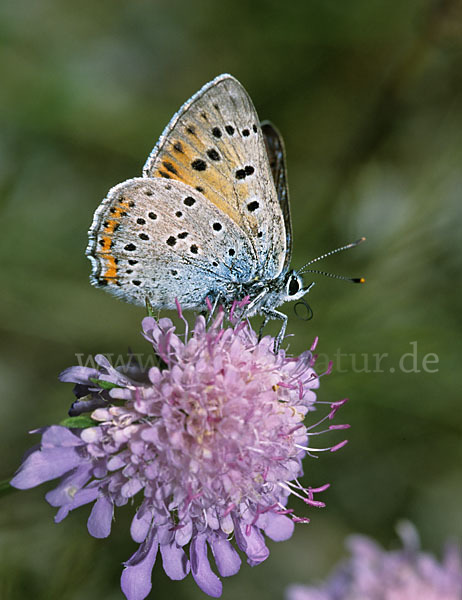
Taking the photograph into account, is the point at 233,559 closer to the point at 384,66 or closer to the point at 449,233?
the point at 449,233

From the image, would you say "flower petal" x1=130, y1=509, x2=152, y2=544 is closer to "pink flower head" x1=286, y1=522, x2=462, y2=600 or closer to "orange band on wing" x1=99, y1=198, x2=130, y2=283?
"orange band on wing" x1=99, y1=198, x2=130, y2=283

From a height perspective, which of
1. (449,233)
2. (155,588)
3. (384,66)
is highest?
(384,66)

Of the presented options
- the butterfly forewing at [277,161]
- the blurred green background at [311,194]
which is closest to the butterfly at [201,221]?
the butterfly forewing at [277,161]

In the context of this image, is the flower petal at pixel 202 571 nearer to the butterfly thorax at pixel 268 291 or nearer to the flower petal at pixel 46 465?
the flower petal at pixel 46 465

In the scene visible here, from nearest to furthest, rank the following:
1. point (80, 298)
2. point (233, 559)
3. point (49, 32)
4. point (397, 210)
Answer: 1. point (233, 559)
2. point (80, 298)
3. point (49, 32)
4. point (397, 210)

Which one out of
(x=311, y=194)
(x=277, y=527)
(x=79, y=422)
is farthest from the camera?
(x=311, y=194)

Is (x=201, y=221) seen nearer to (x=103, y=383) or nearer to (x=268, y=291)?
(x=268, y=291)

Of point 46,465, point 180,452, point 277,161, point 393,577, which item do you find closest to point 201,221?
point 277,161

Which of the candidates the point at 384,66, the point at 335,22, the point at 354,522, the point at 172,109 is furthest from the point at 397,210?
the point at 354,522
